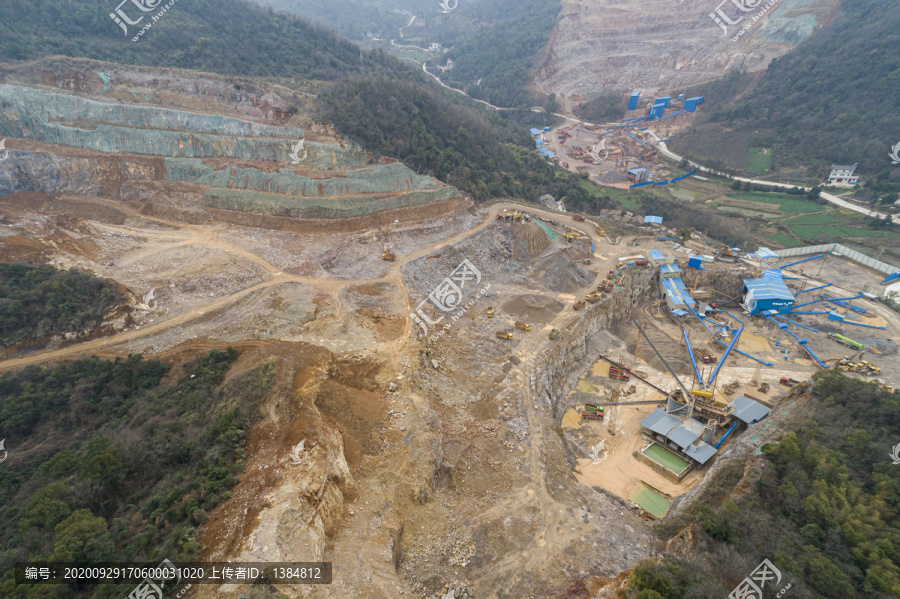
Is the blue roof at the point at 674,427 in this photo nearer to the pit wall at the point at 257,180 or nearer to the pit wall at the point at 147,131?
the pit wall at the point at 257,180

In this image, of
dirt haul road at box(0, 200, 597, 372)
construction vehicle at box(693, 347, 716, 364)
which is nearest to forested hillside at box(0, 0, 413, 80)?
dirt haul road at box(0, 200, 597, 372)

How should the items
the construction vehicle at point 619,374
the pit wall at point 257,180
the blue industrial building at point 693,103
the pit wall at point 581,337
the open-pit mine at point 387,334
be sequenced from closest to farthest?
the open-pit mine at point 387,334, the pit wall at point 581,337, the construction vehicle at point 619,374, the pit wall at point 257,180, the blue industrial building at point 693,103

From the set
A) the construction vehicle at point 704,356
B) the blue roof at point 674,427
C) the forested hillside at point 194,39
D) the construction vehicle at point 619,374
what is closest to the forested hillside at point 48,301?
the forested hillside at point 194,39

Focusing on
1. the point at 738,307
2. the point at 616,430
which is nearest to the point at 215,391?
the point at 616,430

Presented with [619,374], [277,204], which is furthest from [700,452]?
[277,204]

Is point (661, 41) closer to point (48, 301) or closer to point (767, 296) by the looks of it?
point (767, 296)

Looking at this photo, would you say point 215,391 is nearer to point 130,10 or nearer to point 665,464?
point 665,464

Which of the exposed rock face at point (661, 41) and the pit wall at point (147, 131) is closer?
the pit wall at point (147, 131)
